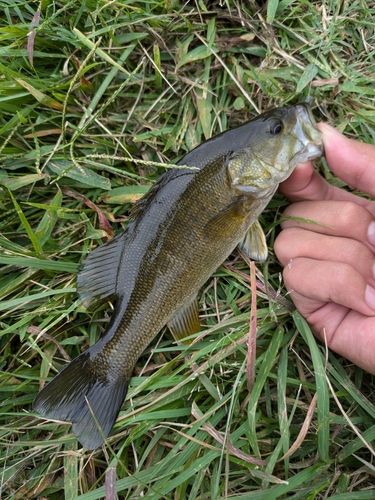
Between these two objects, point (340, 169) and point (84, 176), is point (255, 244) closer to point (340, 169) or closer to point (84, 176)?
point (340, 169)

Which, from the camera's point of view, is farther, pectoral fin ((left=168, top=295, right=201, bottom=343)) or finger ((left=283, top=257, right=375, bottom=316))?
pectoral fin ((left=168, top=295, right=201, bottom=343))

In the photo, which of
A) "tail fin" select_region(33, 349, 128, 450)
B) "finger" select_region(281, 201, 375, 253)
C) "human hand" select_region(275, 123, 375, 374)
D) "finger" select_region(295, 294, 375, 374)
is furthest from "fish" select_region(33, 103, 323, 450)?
"finger" select_region(295, 294, 375, 374)

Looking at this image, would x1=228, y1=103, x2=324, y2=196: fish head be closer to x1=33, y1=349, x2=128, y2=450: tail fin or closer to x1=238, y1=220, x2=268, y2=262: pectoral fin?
x1=238, y1=220, x2=268, y2=262: pectoral fin

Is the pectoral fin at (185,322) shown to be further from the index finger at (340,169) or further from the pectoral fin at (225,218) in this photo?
the index finger at (340,169)

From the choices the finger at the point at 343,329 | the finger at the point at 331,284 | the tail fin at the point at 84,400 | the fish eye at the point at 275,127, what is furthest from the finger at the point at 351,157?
the tail fin at the point at 84,400

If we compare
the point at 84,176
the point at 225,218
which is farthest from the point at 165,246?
the point at 84,176

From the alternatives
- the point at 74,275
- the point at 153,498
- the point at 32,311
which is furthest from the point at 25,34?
the point at 153,498

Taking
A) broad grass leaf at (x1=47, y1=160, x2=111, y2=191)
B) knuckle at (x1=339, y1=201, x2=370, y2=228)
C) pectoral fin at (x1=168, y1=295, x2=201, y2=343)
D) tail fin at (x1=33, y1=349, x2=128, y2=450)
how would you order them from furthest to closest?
broad grass leaf at (x1=47, y1=160, x2=111, y2=191) < pectoral fin at (x1=168, y1=295, x2=201, y2=343) < knuckle at (x1=339, y1=201, x2=370, y2=228) < tail fin at (x1=33, y1=349, x2=128, y2=450)
